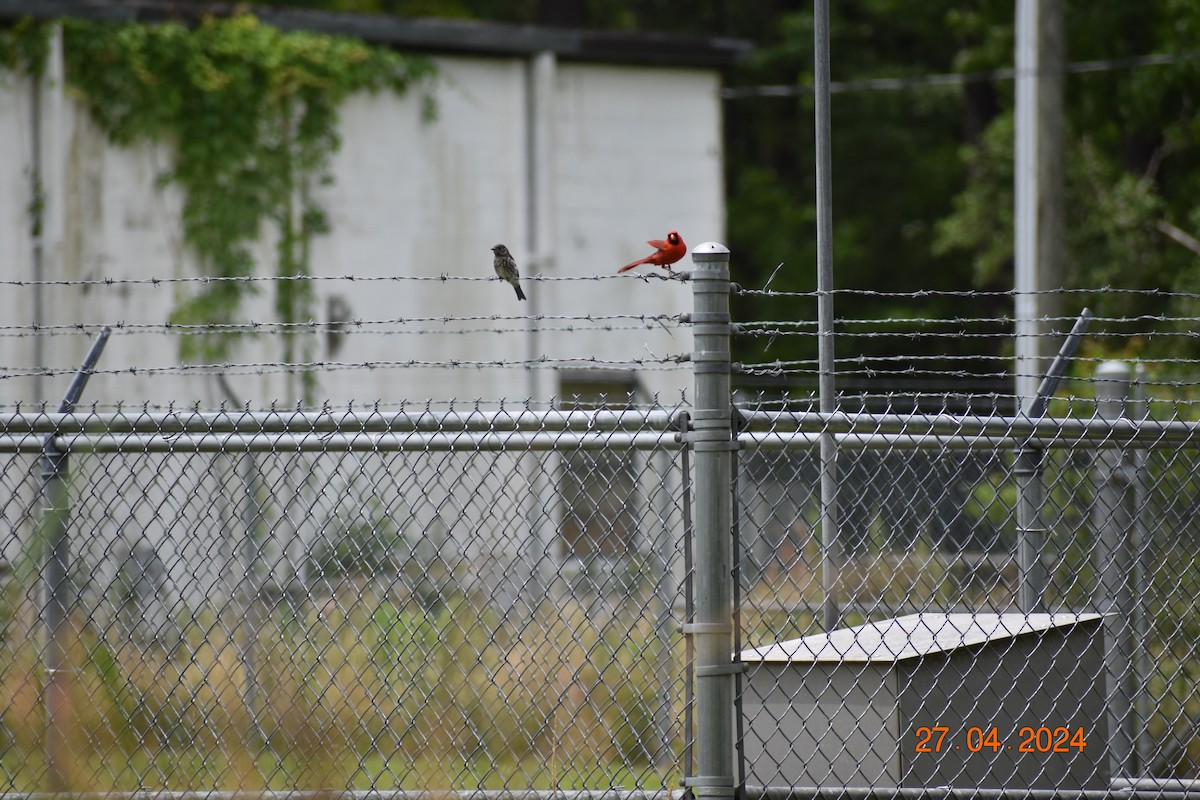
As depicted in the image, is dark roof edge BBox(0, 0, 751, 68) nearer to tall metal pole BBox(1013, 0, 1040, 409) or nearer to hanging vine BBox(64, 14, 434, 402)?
hanging vine BBox(64, 14, 434, 402)

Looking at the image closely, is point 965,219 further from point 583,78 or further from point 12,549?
point 12,549

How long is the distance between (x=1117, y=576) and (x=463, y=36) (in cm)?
1087

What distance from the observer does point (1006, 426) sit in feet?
11.4

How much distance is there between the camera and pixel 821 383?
3.62 m

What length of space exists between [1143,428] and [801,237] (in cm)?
2302

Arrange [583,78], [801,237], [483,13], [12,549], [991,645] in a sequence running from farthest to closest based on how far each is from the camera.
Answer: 1. [483,13]
2. [801,237]
3. [583,78]
4. [12,549]
5. [991,645]

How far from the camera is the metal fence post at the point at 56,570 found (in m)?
2.97

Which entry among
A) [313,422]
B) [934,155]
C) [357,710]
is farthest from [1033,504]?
[934,155]

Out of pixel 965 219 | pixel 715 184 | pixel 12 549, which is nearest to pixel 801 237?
pixel 965 219

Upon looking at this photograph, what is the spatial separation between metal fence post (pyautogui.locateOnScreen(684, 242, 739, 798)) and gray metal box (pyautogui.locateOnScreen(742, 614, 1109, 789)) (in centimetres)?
34

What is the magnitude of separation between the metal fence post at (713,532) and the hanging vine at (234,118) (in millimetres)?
9993

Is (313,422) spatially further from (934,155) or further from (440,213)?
(934,155)

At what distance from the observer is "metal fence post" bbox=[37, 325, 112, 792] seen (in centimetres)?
297
